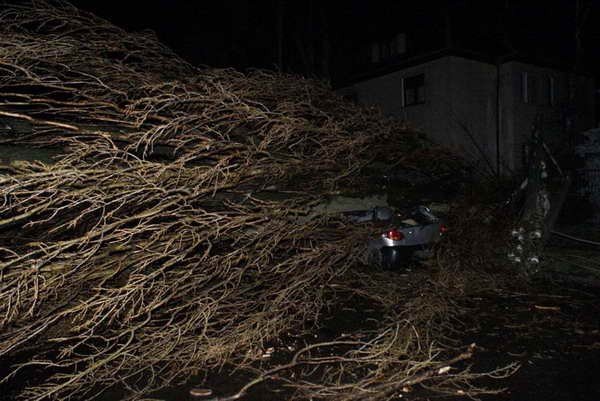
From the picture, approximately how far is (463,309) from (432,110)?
46.8 feet

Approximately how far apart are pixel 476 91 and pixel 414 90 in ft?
8.61

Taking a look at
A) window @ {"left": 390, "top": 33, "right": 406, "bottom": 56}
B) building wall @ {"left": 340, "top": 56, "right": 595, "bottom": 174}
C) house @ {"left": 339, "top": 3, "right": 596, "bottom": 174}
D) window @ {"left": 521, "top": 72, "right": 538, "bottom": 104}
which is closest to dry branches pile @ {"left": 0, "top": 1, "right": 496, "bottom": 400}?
building wall @ {"left": 340, "top": 56, "right": 595, "bottom": 174}

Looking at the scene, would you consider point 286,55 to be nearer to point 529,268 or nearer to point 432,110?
point 432,110

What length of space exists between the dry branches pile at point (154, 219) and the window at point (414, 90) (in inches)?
555

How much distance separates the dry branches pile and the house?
1342cm

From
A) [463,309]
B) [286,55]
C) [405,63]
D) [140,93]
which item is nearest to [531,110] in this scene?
[405,63]

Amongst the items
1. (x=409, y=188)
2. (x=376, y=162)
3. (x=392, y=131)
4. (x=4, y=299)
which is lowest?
(x=4, y=299)

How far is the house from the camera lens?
1742 cm

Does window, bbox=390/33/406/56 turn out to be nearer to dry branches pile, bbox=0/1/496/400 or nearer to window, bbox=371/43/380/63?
window, bbox=371/43/380/63

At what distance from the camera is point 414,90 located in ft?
61.6

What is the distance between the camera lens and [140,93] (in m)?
4.19

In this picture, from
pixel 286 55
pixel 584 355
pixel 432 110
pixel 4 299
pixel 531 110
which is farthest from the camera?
pixel 286 55

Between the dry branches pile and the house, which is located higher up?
the house

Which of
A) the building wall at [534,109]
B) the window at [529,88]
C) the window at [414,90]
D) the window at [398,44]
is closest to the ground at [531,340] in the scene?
the window at [414,90]
